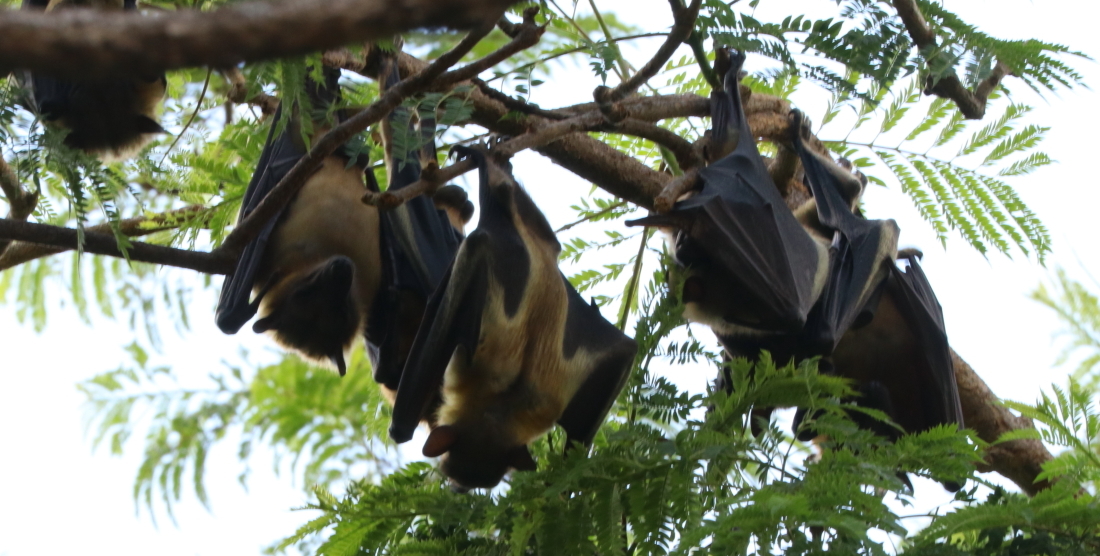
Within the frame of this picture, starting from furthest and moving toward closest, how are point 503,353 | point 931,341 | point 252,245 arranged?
1. point 931,341
2. point 252,245
3. point 503,353

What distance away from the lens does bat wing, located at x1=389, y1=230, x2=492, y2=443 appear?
14.3 ft

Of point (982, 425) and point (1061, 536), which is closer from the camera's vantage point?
point (1061, 536)

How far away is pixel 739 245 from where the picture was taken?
496 cm

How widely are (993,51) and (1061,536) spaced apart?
6.12ft

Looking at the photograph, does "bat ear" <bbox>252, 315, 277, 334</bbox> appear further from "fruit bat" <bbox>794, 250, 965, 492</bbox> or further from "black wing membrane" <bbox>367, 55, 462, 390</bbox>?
"fruit bat" <bbox>794, 250, 965, 492</bbox>

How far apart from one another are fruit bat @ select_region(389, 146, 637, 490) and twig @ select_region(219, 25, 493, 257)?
705mm

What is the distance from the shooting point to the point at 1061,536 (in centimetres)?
374

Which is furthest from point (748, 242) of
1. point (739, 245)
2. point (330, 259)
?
point (330, 259)

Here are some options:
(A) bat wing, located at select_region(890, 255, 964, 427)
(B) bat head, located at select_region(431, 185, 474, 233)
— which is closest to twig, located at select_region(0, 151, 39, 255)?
(B) bat head, located at select_region(431, 185, 474, 233)

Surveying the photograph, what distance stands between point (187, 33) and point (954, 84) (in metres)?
5.11

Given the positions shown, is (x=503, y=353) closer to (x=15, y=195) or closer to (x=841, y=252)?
(x=841, y=252)

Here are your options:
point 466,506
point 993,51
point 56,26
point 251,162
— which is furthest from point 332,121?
point 56,26

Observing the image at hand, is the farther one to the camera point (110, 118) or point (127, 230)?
point (127, 230)

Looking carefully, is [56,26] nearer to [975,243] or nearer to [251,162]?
[251,162]
